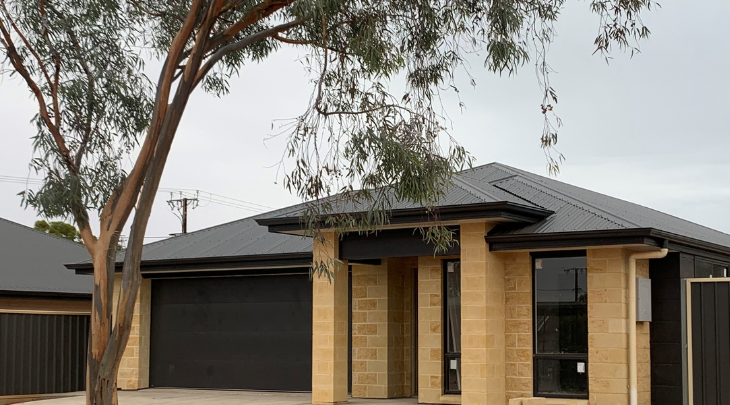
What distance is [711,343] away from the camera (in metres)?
15.3

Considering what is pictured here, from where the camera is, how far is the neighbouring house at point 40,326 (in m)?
20.5

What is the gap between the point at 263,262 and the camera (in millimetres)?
19172

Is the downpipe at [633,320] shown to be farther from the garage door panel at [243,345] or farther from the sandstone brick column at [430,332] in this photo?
the garage door panel at [243,345]

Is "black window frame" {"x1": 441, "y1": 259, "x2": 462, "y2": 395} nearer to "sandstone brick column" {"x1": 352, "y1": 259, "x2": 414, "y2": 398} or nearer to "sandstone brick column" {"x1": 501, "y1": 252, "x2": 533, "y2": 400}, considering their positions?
"sandstone brick column" {"x1": 501, "y1": 252, "x2": 533, "y2": 400}

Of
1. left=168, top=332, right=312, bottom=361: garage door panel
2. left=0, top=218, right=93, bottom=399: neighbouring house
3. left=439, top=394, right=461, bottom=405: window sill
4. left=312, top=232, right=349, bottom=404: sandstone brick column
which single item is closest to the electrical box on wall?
left=439, top=394, right=461, bottom=405: window sill

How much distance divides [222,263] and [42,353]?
189 inches

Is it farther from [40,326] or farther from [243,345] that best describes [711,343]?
[40,326]

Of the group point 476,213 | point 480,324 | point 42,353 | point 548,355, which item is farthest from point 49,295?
point 548,355

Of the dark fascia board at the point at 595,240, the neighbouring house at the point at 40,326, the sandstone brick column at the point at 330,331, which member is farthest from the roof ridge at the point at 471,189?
the neighbouring house at the point at 40,326

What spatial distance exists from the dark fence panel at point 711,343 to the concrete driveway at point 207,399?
4.86m

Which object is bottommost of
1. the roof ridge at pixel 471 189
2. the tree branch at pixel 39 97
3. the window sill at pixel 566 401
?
the window sill at pixel 566 401

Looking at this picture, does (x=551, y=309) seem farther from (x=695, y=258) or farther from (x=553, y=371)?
(x=695, y=258)

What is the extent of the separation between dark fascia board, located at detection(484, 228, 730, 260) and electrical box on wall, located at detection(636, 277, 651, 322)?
70 centimetres

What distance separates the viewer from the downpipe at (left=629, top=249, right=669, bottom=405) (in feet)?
47.7
